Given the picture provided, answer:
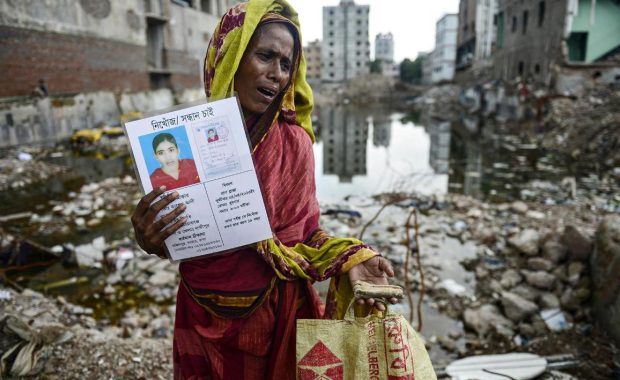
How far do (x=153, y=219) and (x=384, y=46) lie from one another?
249 feet

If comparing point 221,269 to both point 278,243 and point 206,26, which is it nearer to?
point 278,243

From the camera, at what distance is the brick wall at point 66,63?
34.3 feet

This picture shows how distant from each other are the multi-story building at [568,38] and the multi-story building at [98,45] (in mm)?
13460

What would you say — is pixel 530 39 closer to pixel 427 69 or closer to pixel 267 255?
pixel 267 255

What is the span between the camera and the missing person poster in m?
0.99

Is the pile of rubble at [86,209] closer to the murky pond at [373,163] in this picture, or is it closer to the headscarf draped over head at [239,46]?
the murky pond at [373,163]

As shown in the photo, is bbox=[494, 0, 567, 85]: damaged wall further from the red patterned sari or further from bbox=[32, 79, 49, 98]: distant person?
the red patterned sari

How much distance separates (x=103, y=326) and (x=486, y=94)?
22.0 metres

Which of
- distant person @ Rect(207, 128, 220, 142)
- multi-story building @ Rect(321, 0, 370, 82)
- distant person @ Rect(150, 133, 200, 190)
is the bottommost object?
distant person @ Rect(150, 133, 200, 190)

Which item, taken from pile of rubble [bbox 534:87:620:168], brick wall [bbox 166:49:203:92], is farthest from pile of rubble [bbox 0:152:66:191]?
pile of rubble [bbox 534:87:620:168]

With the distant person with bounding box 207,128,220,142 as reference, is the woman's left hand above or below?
below

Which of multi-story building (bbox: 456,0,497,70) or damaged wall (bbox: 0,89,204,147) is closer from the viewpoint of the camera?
damaged wall (bbox: 0,89,204,147)

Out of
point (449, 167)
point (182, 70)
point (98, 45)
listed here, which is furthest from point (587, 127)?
point (182, 70)

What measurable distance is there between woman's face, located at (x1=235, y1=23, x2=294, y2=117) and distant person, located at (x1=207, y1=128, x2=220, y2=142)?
0.21 meters
